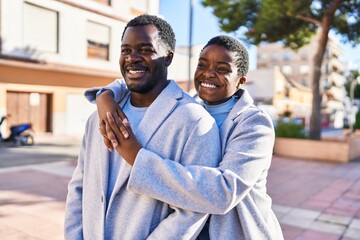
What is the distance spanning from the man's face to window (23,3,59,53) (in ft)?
50.1

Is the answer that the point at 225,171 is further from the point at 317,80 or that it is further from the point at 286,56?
the point at 286,56

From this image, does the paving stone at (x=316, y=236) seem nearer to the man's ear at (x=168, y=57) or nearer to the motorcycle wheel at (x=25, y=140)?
the man's ear at (x=168, y=57)

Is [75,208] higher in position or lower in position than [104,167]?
lower

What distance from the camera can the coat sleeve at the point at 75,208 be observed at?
156 centimetres

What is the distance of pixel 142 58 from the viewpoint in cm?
139

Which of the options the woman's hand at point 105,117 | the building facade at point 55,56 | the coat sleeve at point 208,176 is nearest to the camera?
the coat sleeve at point 208,176

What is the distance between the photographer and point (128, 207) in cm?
134

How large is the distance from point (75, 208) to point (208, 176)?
742mm

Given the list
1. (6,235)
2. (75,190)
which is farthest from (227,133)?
(6,235)

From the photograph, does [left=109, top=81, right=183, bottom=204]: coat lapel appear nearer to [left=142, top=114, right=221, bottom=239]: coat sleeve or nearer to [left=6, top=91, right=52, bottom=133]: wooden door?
[left=142, top=114, right=221, bottom=239]: coat sleeve

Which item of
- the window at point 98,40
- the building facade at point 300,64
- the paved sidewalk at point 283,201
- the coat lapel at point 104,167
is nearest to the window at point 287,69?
the building facade at point 300,64

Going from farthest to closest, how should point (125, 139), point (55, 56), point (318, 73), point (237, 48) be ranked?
point (55, 56), point (318, 73), point (237, 48), point (125, 139)

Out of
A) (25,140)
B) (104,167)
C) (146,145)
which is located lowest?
(25,140)

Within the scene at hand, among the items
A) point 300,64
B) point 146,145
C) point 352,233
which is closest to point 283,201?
point 352,233
